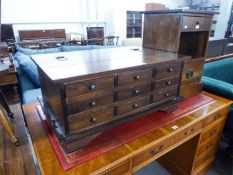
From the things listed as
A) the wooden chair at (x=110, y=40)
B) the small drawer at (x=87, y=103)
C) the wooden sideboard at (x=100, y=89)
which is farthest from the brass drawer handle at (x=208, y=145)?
the wooden chair at (x=110, y=40)

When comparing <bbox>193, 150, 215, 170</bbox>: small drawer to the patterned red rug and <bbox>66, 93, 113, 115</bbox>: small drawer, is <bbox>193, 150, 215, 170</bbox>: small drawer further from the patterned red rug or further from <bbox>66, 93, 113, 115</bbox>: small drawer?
<bbox>66, 93, 113, 115</bbox>: small drawer

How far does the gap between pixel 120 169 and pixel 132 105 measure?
328 mm

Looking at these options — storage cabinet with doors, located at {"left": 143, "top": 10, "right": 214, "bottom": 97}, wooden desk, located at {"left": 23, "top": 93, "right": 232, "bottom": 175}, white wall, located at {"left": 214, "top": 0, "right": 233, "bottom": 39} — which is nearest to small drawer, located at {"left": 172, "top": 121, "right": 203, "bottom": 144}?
wooden desk, located at {"left": 23, "top": 93, "right": 232, "bottom": 175}

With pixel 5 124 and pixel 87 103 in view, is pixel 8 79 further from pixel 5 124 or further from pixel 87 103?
pixel 87 103

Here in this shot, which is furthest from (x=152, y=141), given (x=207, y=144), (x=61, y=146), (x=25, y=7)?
(x=25, y=7)

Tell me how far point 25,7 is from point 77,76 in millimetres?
5697

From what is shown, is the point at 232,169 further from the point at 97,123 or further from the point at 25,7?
the point at 25,7

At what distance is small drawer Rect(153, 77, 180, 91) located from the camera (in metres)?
1.05

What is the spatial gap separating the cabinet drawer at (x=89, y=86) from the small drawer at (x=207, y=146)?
1.01m

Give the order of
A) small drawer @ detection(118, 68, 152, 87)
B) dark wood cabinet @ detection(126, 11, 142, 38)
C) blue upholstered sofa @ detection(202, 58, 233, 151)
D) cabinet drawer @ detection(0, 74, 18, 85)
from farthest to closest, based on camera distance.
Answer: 1. dark wood cabinet @ detection(126, 11, 142, 38)
2. cabinet drawer @ detection(0, 74, 18, 85)
3. blue upholstered sofa @ detection(202, 58, 233, 151)
4. small drawer @ detection(118, 68, 152, 87)

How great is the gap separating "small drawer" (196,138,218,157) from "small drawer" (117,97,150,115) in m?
0.72

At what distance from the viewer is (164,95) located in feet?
3.71

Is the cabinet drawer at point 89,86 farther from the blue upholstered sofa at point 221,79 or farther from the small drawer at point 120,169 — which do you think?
the blue upholstered sofa at point 221,79

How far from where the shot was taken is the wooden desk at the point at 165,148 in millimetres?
831
